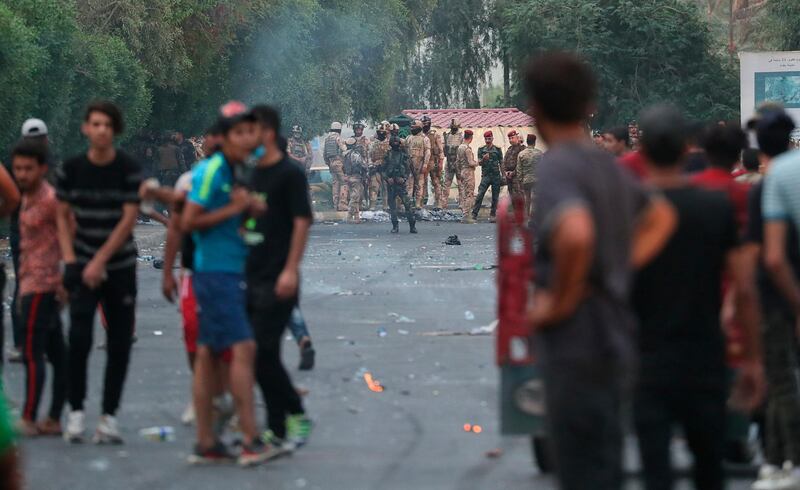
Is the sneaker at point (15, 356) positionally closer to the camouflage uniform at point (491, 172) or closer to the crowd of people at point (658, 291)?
the crowd of people at point (658, 291)

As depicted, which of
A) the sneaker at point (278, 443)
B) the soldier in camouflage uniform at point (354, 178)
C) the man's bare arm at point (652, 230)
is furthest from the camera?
the soldier in camouflage uniform at point (354, 178)

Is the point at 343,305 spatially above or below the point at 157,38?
below

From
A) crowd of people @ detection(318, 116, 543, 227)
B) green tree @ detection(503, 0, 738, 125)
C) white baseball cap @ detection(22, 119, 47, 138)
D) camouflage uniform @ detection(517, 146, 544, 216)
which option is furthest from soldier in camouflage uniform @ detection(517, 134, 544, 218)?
white baseball cap @ detection(22, 119, 47, 138)

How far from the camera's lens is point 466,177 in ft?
119

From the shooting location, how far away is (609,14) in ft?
141

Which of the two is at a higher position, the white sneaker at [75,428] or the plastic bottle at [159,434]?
the white sneaker at [75,428]

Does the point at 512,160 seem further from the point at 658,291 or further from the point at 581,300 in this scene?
the point at 581,300

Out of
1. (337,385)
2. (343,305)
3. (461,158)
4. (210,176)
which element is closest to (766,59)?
(461,158)

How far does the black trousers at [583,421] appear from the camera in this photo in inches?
175

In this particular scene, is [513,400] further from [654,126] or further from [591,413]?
[591,413]

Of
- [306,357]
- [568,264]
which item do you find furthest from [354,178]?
[568,264]

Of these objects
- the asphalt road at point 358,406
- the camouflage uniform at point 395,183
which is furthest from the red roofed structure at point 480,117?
the asphalt road at point 358,406

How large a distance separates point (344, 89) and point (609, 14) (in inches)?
348

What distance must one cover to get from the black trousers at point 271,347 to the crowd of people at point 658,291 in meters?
1.85
